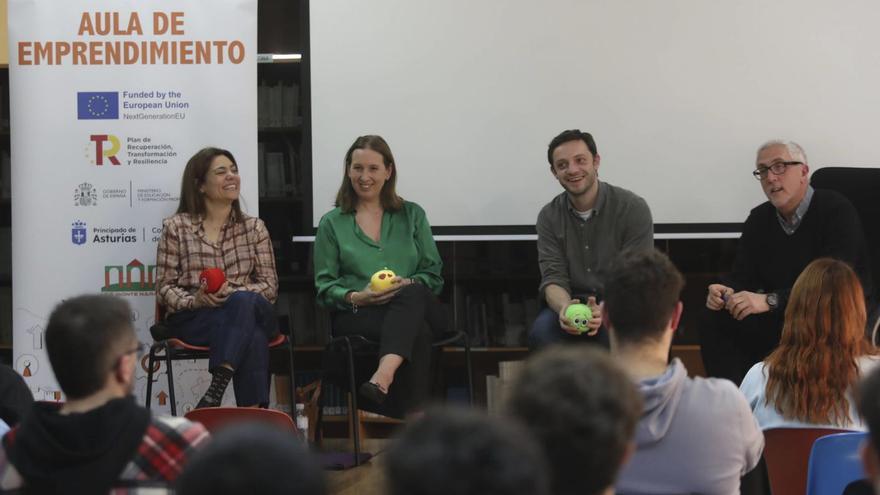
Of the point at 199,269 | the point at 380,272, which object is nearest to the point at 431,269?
the point at 380,272

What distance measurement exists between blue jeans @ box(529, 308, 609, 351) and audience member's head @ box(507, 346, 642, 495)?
2731mm

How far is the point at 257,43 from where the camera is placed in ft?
16.4

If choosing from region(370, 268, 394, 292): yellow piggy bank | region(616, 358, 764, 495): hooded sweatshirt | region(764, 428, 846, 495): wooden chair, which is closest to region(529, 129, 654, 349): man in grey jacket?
region(370, 268, 394, 292): yellow piggy bank

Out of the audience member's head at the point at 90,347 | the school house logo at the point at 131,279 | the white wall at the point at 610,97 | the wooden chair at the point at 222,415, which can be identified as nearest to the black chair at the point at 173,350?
the school house logo at the point at 131,279

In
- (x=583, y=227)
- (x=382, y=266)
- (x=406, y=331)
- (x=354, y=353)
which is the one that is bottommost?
(x=354, y=353)

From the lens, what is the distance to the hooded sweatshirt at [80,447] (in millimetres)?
1681

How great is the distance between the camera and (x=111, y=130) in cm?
461

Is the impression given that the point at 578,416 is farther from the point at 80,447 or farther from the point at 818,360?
the point at 818,360

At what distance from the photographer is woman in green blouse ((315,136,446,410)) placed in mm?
3949

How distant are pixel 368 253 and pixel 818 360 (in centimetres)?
214

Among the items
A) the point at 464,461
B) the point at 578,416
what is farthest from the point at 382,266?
the point at 464,461

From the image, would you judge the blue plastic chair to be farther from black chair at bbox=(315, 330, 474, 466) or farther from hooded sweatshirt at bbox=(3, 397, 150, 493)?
black chair at bbox=(315, 330, 474, 466)

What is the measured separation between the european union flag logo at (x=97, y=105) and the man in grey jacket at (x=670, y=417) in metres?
3.21

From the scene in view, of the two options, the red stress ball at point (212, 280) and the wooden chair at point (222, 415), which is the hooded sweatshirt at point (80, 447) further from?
the red stress ball at point (212, 280)
